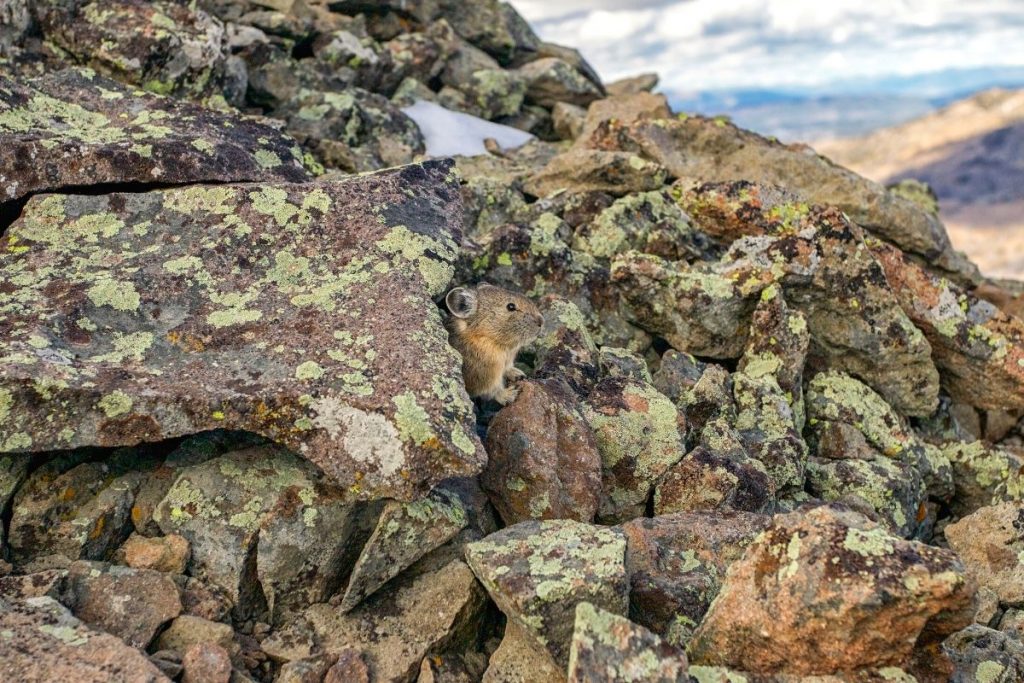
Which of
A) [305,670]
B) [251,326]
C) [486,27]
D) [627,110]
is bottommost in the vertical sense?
[305,670]

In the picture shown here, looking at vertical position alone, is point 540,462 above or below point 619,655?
below

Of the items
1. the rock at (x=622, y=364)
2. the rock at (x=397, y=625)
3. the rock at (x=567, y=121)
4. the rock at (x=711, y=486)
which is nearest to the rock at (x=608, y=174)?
the rock at (x=622, y=364)

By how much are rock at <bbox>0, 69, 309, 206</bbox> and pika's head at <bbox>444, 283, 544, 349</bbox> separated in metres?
3.09

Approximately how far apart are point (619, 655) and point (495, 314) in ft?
17.3

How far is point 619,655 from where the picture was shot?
6.27 meters

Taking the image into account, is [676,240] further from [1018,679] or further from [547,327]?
[1018,679]

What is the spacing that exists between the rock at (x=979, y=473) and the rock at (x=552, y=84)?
48.6 feet

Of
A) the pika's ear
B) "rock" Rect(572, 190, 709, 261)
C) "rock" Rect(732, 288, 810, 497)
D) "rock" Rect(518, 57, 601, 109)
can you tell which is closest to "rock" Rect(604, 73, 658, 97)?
"rock" Rect(518, 57, 601, 109)

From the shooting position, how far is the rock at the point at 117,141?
9.73m

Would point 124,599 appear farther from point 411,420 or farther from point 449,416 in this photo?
point 449,416

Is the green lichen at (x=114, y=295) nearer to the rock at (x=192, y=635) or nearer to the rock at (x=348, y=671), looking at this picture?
the rock at (x=192, y=635)

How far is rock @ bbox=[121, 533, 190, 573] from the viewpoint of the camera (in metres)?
7.59

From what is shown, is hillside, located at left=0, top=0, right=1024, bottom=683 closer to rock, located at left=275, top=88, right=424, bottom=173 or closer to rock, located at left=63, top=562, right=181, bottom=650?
rock, located at left=63, top=562, right=181, bottom=650

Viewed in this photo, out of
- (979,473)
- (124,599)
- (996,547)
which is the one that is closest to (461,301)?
(124,599)
